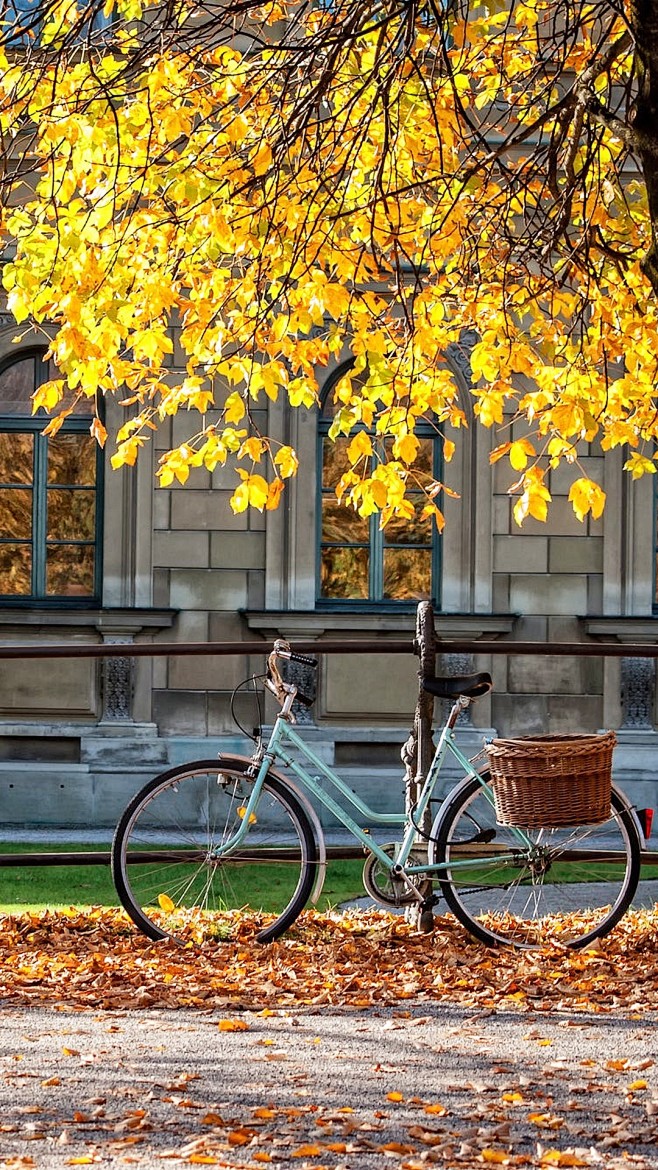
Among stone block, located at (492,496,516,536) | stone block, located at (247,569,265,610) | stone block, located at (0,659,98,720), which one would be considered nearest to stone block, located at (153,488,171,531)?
stone block, located at (247,569,265,610)

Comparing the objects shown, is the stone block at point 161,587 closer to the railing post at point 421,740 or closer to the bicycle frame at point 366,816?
the railing post at point 421,740

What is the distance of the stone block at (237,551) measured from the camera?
43.9ft

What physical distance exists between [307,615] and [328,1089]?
920 cm

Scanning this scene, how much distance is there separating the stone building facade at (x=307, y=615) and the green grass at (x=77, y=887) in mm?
2389

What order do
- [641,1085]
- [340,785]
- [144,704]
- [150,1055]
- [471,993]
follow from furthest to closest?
[144,704] → [340,785] → [471,993] → [150,1055] → [641,1085]

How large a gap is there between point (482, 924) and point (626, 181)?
Result: 355 inches

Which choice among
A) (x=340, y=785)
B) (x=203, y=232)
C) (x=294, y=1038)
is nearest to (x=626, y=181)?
(x=203, y=232)

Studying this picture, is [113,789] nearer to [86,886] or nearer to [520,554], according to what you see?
[86,886]

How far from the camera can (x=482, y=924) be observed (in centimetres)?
628

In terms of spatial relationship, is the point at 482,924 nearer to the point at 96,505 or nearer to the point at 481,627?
the point at 481,627

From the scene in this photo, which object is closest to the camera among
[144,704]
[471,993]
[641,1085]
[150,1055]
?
[641,1085]

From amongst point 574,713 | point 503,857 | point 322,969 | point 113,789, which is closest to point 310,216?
point 503,857

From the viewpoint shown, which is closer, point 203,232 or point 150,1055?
point 150,1055

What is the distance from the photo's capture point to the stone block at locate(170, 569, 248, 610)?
13.3 metres
